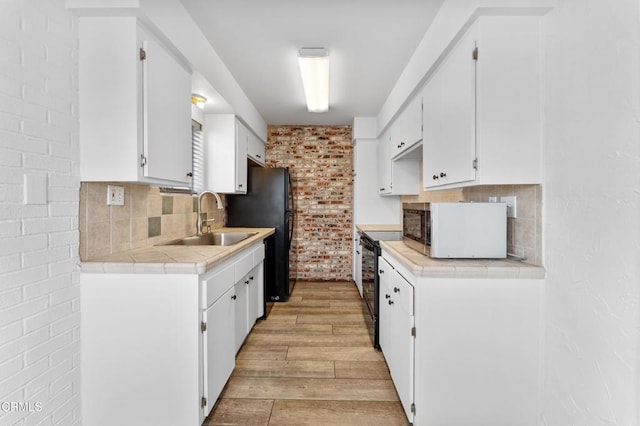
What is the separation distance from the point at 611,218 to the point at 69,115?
7.74ft

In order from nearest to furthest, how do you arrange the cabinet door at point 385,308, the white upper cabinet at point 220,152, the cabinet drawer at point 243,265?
the cabinet door at point 385,308, the cabinet drawer at point 243,265, the white upper cabinet at point 220,152

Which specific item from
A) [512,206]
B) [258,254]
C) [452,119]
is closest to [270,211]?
[258,254]

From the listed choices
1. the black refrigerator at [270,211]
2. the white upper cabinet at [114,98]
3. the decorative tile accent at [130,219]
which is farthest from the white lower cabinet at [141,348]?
the black refrigerator at [270,211]

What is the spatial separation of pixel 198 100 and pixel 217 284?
1.76m

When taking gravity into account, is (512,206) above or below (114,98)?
below

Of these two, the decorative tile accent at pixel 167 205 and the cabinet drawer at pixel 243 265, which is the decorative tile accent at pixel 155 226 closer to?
the decorative tile accent at pixel 167 205

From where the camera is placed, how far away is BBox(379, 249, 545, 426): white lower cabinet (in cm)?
164

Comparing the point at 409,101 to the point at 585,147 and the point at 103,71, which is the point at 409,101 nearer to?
the point at 585,147

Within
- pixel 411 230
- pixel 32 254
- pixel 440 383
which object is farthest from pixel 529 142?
pixel 32 254

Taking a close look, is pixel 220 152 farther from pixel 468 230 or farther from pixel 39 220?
pixel 468 230

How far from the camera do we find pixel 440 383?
5.43 ft

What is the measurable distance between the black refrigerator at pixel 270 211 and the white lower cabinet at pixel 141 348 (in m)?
2.35

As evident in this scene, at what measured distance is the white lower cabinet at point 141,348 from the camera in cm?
167

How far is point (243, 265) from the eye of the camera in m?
2.54
